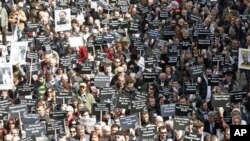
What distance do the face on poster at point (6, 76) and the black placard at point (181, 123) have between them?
16.8ft

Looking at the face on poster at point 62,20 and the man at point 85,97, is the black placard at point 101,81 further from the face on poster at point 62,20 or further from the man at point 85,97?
the face on poster at point 62,20

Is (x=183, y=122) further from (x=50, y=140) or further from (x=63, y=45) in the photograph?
(x=63, y=45)

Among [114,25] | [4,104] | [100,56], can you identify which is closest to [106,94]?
[4,104]

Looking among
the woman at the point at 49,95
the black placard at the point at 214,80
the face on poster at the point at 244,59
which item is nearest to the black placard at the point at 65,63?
the woman at the point at 49,95

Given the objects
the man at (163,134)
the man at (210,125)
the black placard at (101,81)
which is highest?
the black placard at (101,81)

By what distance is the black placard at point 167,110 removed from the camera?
18531mm

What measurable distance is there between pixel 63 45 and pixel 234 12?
19.9 ft

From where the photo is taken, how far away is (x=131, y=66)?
2286cm

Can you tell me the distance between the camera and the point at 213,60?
2211 cm

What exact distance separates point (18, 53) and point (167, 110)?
5560 mm

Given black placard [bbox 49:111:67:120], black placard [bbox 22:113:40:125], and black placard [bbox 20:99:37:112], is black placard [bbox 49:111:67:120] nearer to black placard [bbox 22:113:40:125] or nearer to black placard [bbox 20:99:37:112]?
black placard [bbox 22:113:40:125]

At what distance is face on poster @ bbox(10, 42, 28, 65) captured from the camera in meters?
22.1

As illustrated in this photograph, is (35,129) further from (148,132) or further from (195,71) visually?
(195,71)

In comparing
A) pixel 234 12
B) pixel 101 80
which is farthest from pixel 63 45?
pixel 234 12
